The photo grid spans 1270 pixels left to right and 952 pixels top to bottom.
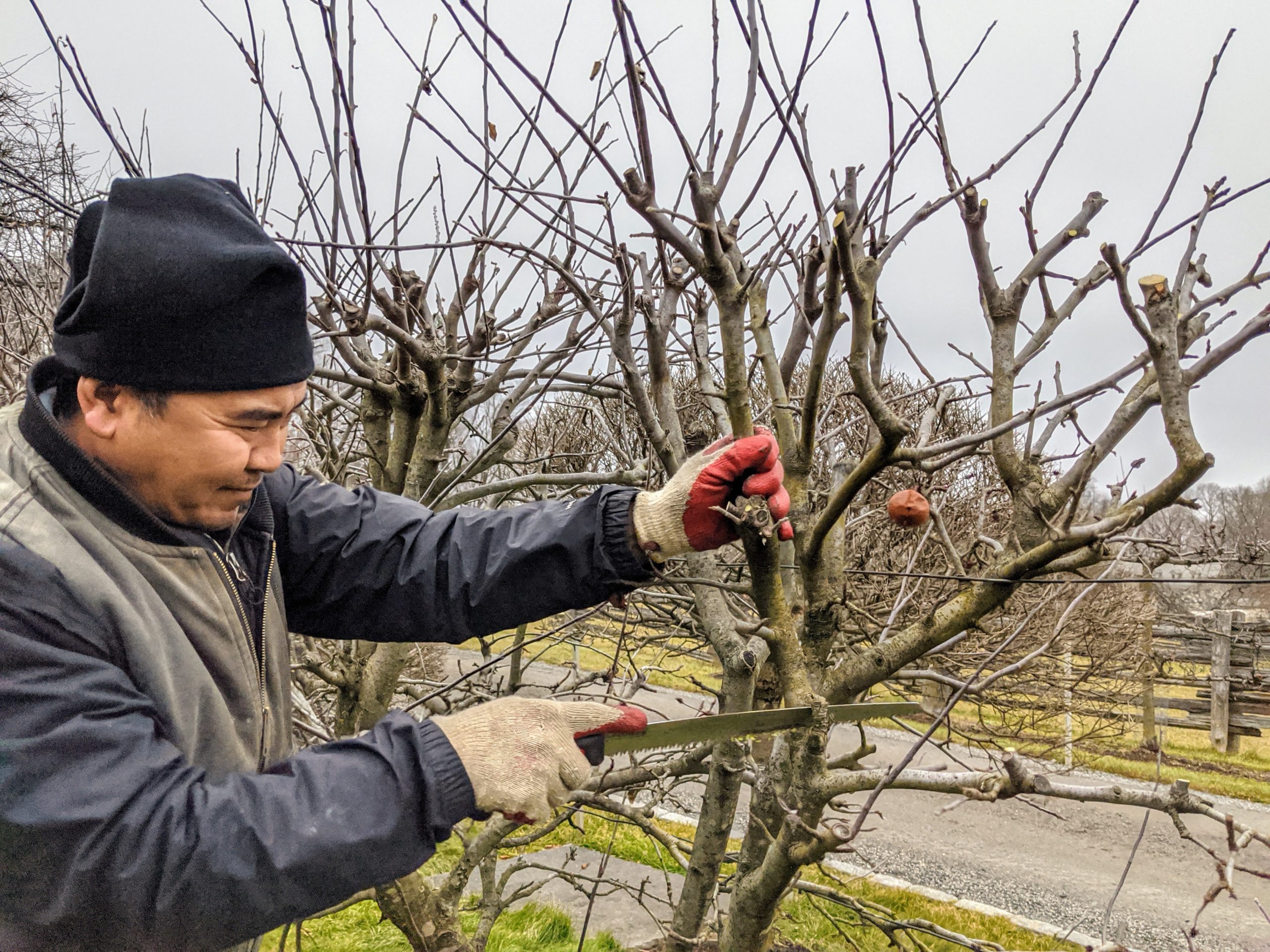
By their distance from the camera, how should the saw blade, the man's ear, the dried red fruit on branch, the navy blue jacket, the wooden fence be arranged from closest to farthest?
the navy blue jacket < the man's ear < the saw blade < the dried red fruit on branch < the wooden fence

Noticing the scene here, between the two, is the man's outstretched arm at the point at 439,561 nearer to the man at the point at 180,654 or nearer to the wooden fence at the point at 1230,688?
the man at the point at 180,654

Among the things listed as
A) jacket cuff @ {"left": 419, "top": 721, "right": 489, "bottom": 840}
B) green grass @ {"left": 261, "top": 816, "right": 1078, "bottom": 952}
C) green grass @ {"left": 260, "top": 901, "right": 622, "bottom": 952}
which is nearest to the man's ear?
jacket cuff @ {"left": 419, "top": 721, "right": 489, "bottom": 840}

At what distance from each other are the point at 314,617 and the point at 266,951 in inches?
→ 165

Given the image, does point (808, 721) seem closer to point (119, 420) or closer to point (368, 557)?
point (368, 557)

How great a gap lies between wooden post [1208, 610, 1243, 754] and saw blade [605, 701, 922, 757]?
13805 millimetres

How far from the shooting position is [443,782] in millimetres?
1262

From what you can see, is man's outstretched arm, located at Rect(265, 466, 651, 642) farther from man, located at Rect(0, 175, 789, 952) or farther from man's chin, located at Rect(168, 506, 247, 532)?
man's chin, located at Rect(168, 506, 247, 532)

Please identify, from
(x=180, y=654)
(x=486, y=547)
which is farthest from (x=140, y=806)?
(x=486, y=547)

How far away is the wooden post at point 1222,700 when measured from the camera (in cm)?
1252

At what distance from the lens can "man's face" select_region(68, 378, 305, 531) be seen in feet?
4.34

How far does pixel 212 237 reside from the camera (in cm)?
132

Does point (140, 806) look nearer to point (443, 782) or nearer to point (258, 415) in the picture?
point (443, 782)

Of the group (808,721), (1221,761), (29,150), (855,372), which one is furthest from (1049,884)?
(29,150)

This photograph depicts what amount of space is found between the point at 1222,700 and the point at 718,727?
1434 centimetres
